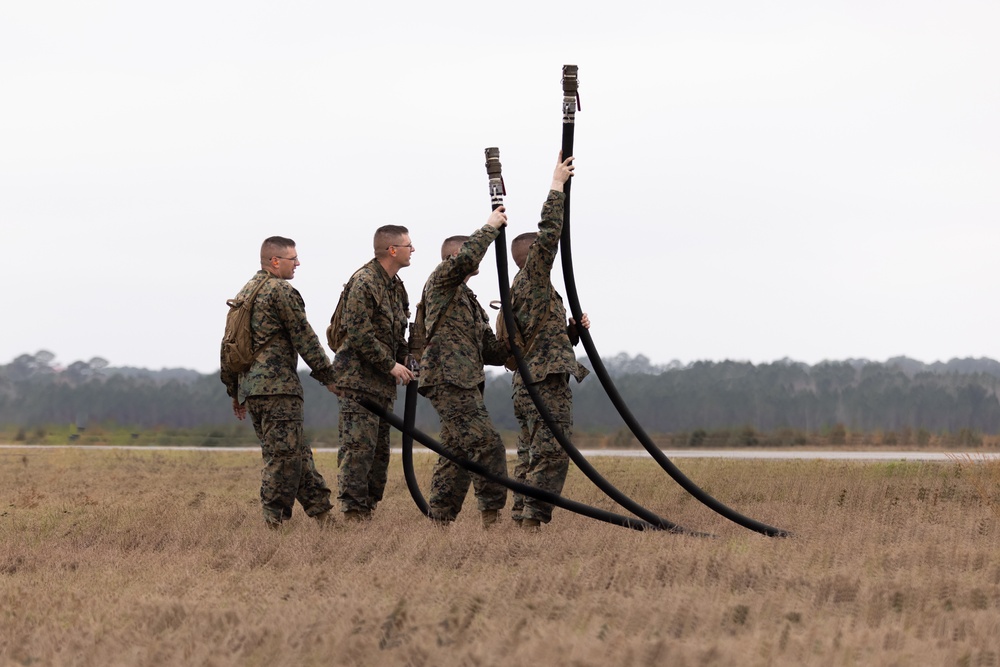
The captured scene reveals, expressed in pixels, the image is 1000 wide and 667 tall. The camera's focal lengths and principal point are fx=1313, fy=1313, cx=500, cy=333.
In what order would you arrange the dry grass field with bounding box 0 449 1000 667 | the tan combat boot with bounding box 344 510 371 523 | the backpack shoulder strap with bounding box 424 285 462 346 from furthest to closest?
the tan combat boot with bounding box 344 510 371 523, the backpack shoulder strap with bounding box 424 285 462 346, the dry grass field with bounding box 0 449 1000 667

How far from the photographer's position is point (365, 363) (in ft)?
32.1

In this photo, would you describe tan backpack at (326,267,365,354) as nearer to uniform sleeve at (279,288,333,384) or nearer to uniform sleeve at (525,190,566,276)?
uniform sleeve at (279,288,333,384)

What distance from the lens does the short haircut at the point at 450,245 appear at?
9.72m

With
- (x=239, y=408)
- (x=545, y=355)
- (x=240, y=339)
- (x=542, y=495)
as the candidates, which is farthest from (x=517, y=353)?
(x=239, y=408)

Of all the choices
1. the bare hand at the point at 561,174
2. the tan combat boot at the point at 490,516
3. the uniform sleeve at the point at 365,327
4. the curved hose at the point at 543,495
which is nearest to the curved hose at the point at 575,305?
the bare hand at the point at 561,174

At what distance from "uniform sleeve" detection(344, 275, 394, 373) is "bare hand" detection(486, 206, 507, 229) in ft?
3.78

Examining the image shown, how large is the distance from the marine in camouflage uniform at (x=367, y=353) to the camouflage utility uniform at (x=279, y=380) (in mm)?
215

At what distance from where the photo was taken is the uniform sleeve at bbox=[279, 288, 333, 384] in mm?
9602

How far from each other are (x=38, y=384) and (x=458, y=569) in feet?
136

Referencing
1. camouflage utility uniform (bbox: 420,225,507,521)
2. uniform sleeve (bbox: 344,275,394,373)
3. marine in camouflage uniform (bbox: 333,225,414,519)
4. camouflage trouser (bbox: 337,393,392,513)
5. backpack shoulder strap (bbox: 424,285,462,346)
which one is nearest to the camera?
camouflage utility uniform (bbox: 420,225,507,521)

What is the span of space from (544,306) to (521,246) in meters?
0.64

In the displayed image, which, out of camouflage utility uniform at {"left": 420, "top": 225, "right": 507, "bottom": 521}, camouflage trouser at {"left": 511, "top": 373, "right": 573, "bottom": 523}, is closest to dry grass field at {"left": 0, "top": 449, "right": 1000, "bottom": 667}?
camouflage trouser at {"left": 511, "top": 373, "right": 573, "bottom": 523}

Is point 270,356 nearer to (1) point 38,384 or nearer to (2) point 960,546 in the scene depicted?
(2) point 960,546

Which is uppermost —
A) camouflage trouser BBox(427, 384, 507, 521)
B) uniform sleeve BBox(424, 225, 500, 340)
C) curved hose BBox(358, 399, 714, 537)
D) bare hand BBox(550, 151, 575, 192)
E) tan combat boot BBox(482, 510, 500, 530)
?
bare hand BBox(550, 151, 575, 192)
